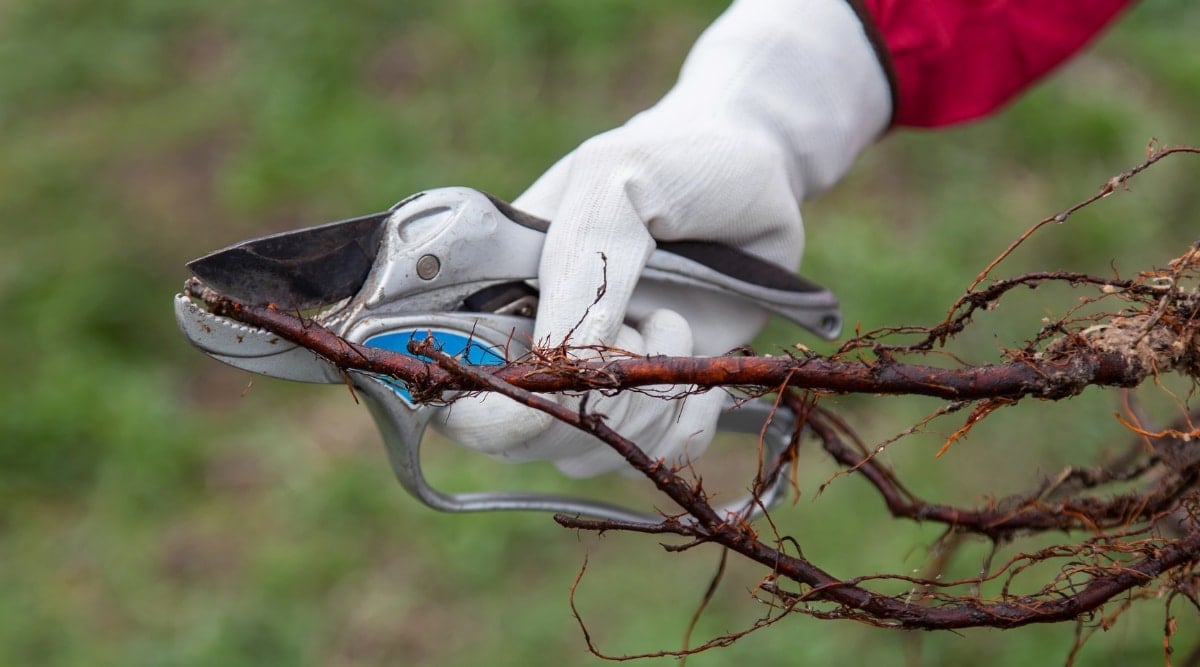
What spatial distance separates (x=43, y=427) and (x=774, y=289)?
195cm

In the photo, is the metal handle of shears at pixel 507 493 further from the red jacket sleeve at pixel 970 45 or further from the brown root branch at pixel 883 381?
the red jacket sleeve at pixel 970 45

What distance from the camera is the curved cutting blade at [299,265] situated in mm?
995

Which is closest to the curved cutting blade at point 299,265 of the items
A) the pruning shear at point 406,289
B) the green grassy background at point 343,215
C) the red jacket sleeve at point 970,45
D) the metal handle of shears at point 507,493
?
the pruning shear at point 406,289

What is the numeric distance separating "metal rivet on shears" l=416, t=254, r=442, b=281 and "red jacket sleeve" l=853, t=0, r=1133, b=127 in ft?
2.13

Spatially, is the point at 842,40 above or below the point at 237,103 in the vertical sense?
above

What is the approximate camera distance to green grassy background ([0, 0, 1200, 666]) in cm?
225

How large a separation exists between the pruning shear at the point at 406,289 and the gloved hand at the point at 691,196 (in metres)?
0.04

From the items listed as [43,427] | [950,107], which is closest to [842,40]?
[950,107]

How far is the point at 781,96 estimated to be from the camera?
1356 mm

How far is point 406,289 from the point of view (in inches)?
43.1

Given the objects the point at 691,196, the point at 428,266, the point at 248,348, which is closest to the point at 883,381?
the point at 691,196

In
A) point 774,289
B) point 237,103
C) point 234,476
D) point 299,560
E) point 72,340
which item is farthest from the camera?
point 237,103

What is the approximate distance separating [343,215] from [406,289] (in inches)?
75.8

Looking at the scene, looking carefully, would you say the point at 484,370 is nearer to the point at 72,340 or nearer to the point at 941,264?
the point at 941,264
